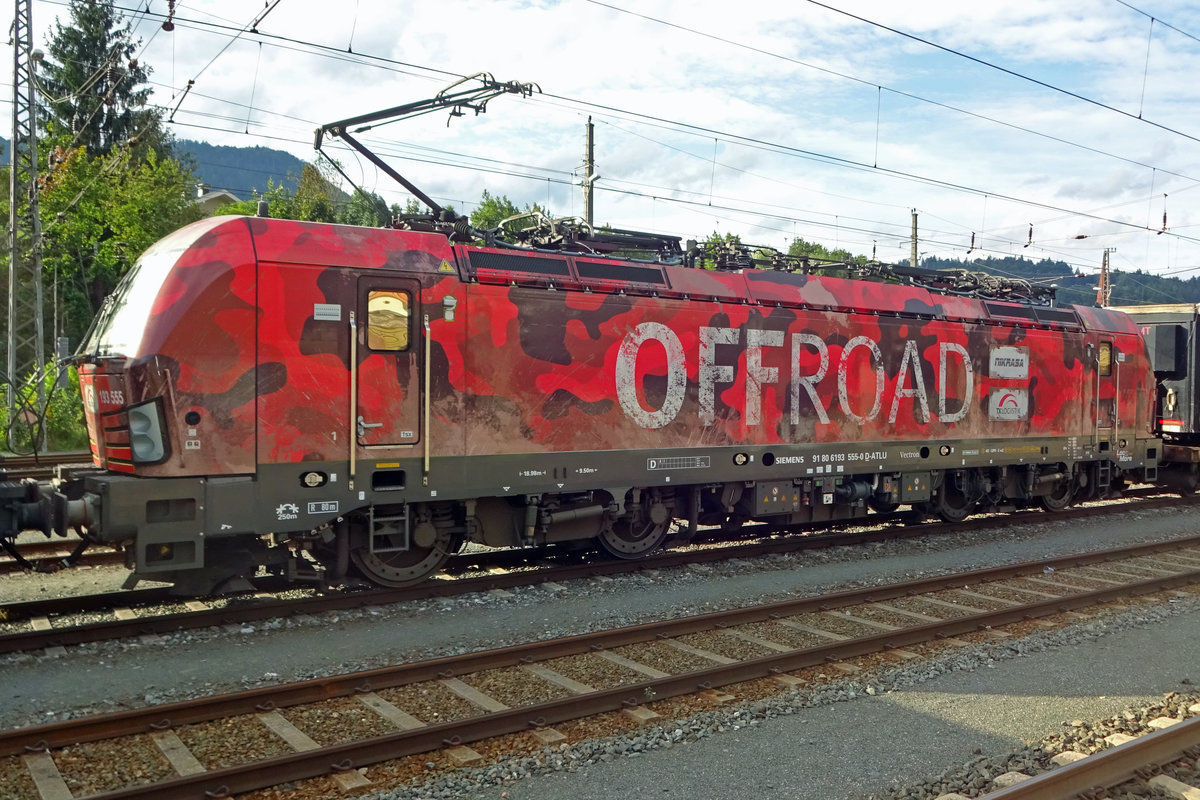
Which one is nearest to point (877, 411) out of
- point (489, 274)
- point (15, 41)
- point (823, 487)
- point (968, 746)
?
point (823, 487)

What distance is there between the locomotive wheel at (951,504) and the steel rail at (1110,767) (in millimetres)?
8851

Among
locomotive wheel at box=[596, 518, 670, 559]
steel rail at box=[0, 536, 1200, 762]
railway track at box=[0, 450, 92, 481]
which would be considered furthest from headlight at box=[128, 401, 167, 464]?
railway track at box=[0, 450, 92, 481]

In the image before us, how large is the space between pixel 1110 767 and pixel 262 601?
296 inches

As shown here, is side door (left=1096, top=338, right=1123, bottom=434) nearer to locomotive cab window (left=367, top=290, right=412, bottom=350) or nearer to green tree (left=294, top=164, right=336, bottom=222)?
locomotive cab window (left=367, top=290, right=412, bottom=350)

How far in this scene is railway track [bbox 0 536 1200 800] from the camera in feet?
17.5

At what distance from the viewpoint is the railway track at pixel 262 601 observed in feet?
25.5

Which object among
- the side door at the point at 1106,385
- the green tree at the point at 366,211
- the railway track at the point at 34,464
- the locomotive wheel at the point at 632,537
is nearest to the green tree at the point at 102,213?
the green tree at the point at 366,211

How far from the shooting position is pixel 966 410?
1416cm

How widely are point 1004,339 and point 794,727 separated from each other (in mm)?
10568

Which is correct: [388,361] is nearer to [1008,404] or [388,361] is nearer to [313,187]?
[1008,404]

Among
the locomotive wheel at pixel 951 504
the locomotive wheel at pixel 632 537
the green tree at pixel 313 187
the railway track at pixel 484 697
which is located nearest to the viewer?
the railway track at pixel 484 697

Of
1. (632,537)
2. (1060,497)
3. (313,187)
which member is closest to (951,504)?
(1060,497)

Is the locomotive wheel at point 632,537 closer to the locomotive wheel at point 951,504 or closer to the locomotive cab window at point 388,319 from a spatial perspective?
the locomotive cab window at point 388,319

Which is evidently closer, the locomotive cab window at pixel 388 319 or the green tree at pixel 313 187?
the locomotive cab window at pixel 388 319
